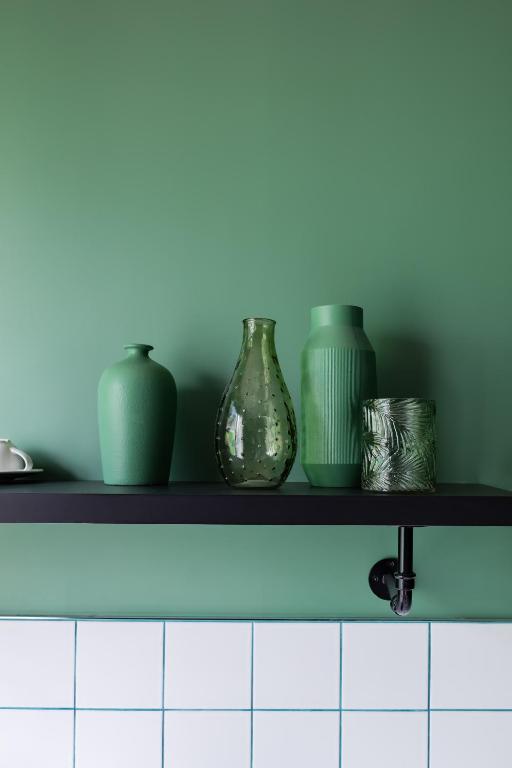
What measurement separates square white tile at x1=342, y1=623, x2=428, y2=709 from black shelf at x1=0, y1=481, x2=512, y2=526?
38 cm

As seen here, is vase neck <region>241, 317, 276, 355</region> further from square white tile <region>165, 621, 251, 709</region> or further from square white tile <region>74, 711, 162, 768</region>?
square white tile <region>74, 711, 162, 768</region>

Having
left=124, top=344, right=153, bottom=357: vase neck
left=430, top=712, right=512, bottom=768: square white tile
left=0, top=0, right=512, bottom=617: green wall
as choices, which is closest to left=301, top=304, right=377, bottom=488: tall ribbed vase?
left=0, top=0, right=512, bottom=617: green wall

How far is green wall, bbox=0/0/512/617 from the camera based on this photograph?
3.59 feet

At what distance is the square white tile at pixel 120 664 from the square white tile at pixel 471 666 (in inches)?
18.4

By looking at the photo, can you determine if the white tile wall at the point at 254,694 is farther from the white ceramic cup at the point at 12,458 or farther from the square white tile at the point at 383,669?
the white ceramic cup at the point at 12,458

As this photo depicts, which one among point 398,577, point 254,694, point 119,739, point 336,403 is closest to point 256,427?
point 336,403

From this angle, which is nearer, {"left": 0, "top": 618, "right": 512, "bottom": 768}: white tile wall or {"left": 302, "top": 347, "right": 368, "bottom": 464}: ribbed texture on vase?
{"left": 302, "top": 347, "right": 368, "bottom": 464}: ribbed texture on vase

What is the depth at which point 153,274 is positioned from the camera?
111 cm

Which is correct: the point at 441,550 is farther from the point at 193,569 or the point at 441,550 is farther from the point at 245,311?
the point at 245,311

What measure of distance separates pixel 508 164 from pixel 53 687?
46.4 inches

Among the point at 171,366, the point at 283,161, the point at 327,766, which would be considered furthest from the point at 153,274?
the point at 327,766

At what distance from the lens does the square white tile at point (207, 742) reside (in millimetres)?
1075

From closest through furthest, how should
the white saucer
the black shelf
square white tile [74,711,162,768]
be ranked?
the black shelf → the white saucer → square white tile [74,711,162,768]

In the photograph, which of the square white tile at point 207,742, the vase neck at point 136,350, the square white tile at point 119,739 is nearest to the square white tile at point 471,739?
the square white tile at point 207,742
